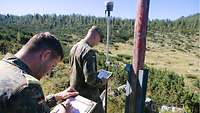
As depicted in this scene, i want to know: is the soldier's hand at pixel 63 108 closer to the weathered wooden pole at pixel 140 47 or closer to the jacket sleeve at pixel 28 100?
the jacket sleeve at pixel 28 100

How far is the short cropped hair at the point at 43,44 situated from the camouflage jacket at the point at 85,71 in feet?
6.68

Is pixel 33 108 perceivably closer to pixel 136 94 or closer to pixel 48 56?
pixel 48 56

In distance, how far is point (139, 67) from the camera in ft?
16.5

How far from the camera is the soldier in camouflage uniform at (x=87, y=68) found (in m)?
5.07

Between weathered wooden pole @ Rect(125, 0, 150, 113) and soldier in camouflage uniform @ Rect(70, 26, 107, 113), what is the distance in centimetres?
39

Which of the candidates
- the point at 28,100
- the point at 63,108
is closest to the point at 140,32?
the point at 63,108

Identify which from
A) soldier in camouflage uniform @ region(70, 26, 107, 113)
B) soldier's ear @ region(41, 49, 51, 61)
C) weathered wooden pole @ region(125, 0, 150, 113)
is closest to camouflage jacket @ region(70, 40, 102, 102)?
soldier in camouflage uniform @ region(70, 26, 107, 113)

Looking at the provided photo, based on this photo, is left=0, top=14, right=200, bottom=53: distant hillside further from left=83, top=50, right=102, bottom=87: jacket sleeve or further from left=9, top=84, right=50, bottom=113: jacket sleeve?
left=9, top=84, right=50, bottom=113: jacket sleeve

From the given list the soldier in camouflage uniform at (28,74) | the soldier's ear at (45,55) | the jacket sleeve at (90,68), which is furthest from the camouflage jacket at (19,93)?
the jacket sleeve at (90,68)

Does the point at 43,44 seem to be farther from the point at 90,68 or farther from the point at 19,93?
the point at 90,68

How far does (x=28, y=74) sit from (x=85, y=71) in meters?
2.29

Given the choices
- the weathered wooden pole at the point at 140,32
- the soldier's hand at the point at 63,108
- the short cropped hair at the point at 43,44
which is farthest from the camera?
the weathered wooden pole at the point at 140,32

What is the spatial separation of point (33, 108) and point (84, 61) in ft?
8.27

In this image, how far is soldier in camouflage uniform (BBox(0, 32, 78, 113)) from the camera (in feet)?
8.42
